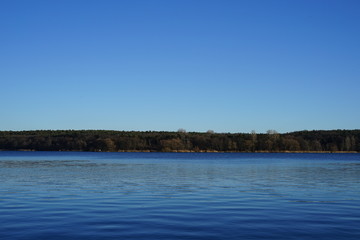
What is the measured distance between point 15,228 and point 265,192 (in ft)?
62.3

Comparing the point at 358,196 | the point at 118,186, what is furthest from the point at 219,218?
the point at 118,186

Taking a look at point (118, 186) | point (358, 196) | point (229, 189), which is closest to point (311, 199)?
point (358, 196)

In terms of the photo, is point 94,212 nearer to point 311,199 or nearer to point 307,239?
point 307,239

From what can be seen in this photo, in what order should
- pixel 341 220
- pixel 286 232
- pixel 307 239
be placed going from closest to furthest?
Answer: pixel 307 239, pixel 286 232, pixel 341 220

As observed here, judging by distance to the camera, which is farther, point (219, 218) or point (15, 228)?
point (219, 218)

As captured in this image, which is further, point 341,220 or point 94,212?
point 94,212

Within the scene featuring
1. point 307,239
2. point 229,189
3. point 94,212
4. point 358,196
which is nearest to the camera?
point 307,239

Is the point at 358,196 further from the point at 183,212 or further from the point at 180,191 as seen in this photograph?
the point at 183,212

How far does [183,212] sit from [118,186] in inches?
558

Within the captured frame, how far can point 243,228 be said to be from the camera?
17.8 metres

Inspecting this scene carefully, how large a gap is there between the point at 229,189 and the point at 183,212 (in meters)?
12.1

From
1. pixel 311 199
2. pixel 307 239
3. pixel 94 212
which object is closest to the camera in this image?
pixel 307 239

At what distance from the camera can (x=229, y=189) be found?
33281mm

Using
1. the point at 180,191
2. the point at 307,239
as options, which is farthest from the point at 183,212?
the point at 180,191
